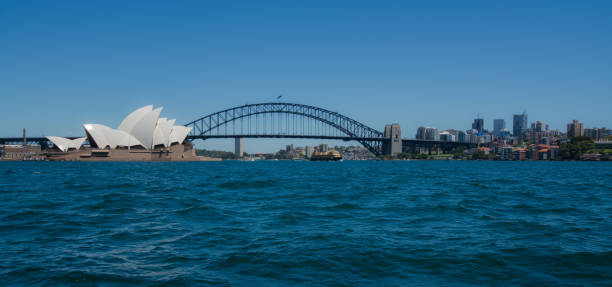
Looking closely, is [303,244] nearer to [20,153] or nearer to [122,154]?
[122,154]

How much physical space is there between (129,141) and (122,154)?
2.80 m

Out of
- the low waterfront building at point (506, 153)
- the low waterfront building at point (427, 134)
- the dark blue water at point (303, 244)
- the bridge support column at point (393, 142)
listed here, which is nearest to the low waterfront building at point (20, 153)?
the bridge support column at point (393, 142)

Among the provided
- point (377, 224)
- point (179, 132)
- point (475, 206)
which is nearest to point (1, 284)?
point (377, 224)

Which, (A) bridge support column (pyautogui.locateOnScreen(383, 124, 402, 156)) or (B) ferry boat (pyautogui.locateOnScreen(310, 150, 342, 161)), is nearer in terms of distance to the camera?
(B) ferry boat (pyautogui.locateOnScreen(310, 150, 342, 161))

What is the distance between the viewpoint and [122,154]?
77.4 meters

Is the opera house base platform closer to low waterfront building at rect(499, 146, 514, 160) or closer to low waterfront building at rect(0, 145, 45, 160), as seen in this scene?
low waterfront building at rect(0, 145, 45, 160)

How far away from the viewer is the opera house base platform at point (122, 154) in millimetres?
77188

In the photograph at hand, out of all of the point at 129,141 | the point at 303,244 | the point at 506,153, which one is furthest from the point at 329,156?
the point at 303,244

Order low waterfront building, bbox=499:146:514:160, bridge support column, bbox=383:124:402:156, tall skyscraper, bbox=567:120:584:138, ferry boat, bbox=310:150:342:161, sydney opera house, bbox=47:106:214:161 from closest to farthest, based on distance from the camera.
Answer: sydney opera house, bbox=47:106:214:161 < ferry boat, bbox=310:150:342:161 < low waterfront building, bbox=499:146:514:160 < bridge support column, bbox=383:124:402:156 < tall skyscraper, bbox=567:120:584:138

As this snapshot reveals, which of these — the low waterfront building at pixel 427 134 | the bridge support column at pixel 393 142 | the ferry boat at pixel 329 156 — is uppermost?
the low waterfront building at pixel 427 134

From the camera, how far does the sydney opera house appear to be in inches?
2986

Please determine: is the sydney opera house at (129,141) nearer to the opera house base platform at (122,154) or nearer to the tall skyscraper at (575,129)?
the opera house base platform at (122,154)

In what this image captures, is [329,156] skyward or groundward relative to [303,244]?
groundward

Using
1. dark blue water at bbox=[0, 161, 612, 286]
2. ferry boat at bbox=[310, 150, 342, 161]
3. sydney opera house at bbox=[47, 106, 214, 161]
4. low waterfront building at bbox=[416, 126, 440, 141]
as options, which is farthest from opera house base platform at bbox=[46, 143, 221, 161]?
low waterfront building at bbox=[416, 126, 440, 141]
